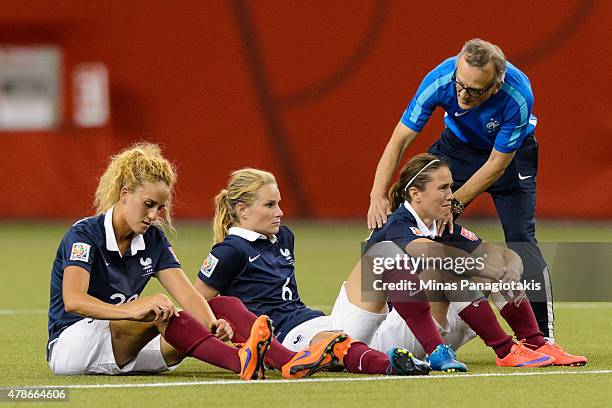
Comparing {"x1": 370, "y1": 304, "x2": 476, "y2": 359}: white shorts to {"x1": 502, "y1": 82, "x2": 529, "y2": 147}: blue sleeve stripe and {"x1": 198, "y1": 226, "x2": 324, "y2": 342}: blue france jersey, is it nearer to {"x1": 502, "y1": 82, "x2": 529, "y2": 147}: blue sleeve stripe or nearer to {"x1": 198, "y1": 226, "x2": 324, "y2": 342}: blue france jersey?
{"x1": 198, "y1": 226, "x2": 324, "y2": 342}: blue france jersey

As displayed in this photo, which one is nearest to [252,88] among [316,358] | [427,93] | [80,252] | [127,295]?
[427,93]

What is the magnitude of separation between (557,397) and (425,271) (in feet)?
3.10

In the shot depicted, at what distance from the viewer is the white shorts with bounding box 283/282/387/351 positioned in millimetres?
5559

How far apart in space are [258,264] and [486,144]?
56.0 inches

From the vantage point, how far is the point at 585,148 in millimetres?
14320

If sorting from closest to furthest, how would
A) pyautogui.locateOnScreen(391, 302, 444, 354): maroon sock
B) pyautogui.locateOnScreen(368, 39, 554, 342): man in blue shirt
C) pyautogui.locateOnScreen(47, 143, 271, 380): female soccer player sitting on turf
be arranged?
pyautogui.locateOnScreen(47, 143, 271, 380): female soccer player sitting on turf
pyautogui.locateOnScreen(391, 302, 444, 354): maroon sock
pyautogui.locateOnScreen(368, 39, 554, 342): man in blue shirt

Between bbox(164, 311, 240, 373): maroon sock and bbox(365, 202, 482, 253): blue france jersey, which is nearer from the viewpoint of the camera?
bbox(164, 311, 240, 373): maroon sock

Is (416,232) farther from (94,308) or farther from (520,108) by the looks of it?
(94,308)

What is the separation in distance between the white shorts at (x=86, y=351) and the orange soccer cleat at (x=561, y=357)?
1742mm

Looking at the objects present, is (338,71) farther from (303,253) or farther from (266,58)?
(303,253)

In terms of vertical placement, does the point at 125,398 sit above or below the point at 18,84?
below

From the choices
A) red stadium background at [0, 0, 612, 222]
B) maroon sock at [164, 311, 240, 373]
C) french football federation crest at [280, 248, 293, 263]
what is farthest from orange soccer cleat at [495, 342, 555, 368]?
red stadium background at [0, 0, 612, 222]

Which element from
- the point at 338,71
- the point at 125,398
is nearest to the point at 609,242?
the point at 338,71

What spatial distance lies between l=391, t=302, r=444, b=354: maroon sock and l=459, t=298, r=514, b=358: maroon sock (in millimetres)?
189
